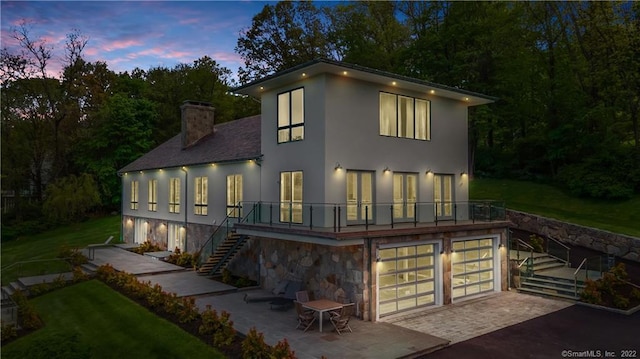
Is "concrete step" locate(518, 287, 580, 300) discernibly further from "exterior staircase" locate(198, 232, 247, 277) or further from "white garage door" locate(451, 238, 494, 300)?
"exterior staircase" locate(198, 232, 247, 277)

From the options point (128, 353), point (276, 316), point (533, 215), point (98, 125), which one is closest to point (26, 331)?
point (128, 353)

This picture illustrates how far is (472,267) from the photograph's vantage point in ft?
60.3

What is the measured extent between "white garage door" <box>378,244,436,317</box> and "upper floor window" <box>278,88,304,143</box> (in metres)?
6.09

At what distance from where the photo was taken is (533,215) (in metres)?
26.7

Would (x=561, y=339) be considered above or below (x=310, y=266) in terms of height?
below

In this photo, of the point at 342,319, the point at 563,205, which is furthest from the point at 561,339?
the point at 563,205

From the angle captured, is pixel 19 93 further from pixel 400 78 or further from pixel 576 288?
pixel 576 288

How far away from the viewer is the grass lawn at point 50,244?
24.5 metres

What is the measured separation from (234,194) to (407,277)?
33.9 ft

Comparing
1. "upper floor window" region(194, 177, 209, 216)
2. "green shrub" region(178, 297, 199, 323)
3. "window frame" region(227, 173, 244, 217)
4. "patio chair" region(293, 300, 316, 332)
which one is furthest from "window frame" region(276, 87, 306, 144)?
"upper floor window" region(194, 177, 209, 216)

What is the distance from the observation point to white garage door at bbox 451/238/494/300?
17.8 meters

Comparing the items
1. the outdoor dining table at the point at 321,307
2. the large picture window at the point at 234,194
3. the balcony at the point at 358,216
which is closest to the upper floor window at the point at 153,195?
the large picture window at the point at 234,194

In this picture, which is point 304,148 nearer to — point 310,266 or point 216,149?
point 310,266

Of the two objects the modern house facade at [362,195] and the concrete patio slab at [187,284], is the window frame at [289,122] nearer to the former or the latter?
the modern house facade at [362,195]
